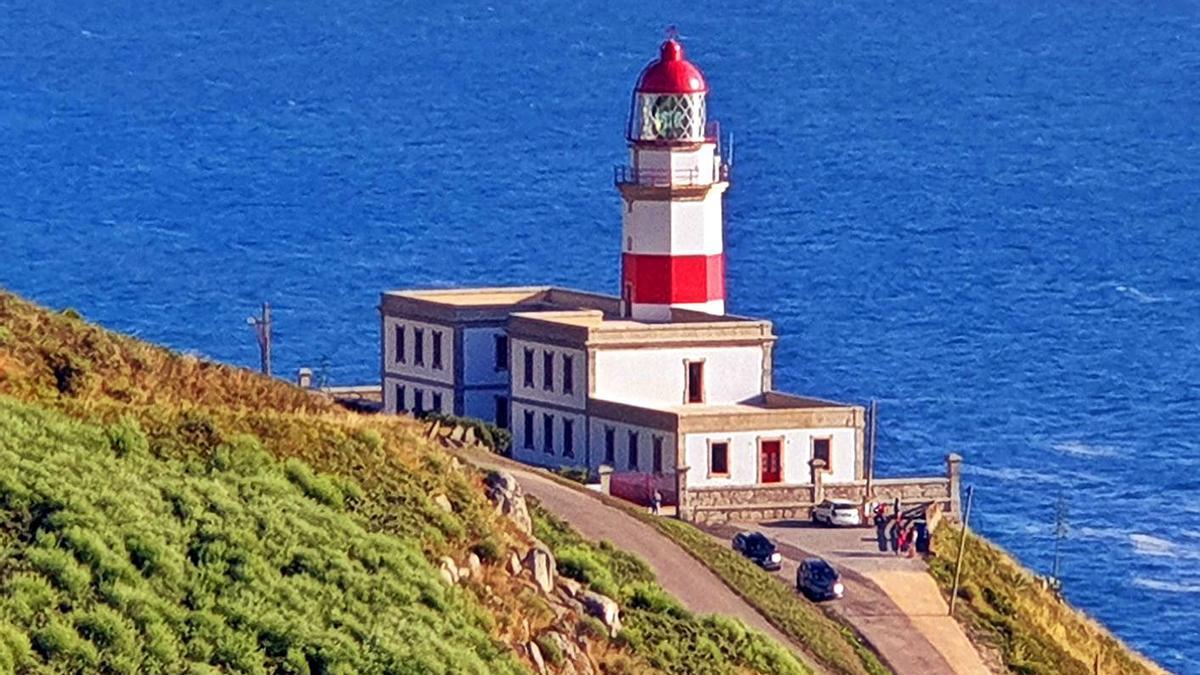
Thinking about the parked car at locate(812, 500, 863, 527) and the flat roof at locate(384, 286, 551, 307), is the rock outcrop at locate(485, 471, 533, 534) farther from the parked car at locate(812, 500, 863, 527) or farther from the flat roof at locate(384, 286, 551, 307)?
the flat roof at locate(384, 286, 551, 307)

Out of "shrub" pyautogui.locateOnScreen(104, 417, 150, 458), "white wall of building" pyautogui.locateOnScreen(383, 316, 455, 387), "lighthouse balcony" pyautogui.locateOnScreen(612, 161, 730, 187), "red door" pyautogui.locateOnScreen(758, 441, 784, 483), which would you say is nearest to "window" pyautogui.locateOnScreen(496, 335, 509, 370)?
"white wall of building" pyautogui.locateOnScreen(383, 316, 455, 387)

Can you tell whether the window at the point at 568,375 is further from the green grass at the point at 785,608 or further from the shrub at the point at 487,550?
the shrub at the point at 487,550

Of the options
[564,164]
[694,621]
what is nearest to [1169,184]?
[564,164]

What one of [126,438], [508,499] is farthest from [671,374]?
[126,438]

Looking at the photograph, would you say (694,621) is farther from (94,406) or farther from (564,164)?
(564,164)

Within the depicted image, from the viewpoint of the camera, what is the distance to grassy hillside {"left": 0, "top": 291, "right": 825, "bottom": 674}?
26484 millimetres

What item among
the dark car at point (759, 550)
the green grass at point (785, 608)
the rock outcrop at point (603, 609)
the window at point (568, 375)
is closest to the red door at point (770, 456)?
the window at point (568, 375)

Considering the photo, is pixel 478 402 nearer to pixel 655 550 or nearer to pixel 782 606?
pixel 782 606

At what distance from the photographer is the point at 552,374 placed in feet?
217

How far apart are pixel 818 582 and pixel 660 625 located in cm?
1512

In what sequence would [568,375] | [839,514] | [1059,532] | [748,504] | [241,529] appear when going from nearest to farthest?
[241,529] → [839,514] → [748,504] → [568,375] → [1059,532]

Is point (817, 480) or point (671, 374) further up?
point (671, 374)

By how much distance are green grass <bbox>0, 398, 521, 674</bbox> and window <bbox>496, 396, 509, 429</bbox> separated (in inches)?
1478

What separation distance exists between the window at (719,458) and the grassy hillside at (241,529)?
91.2 feet
